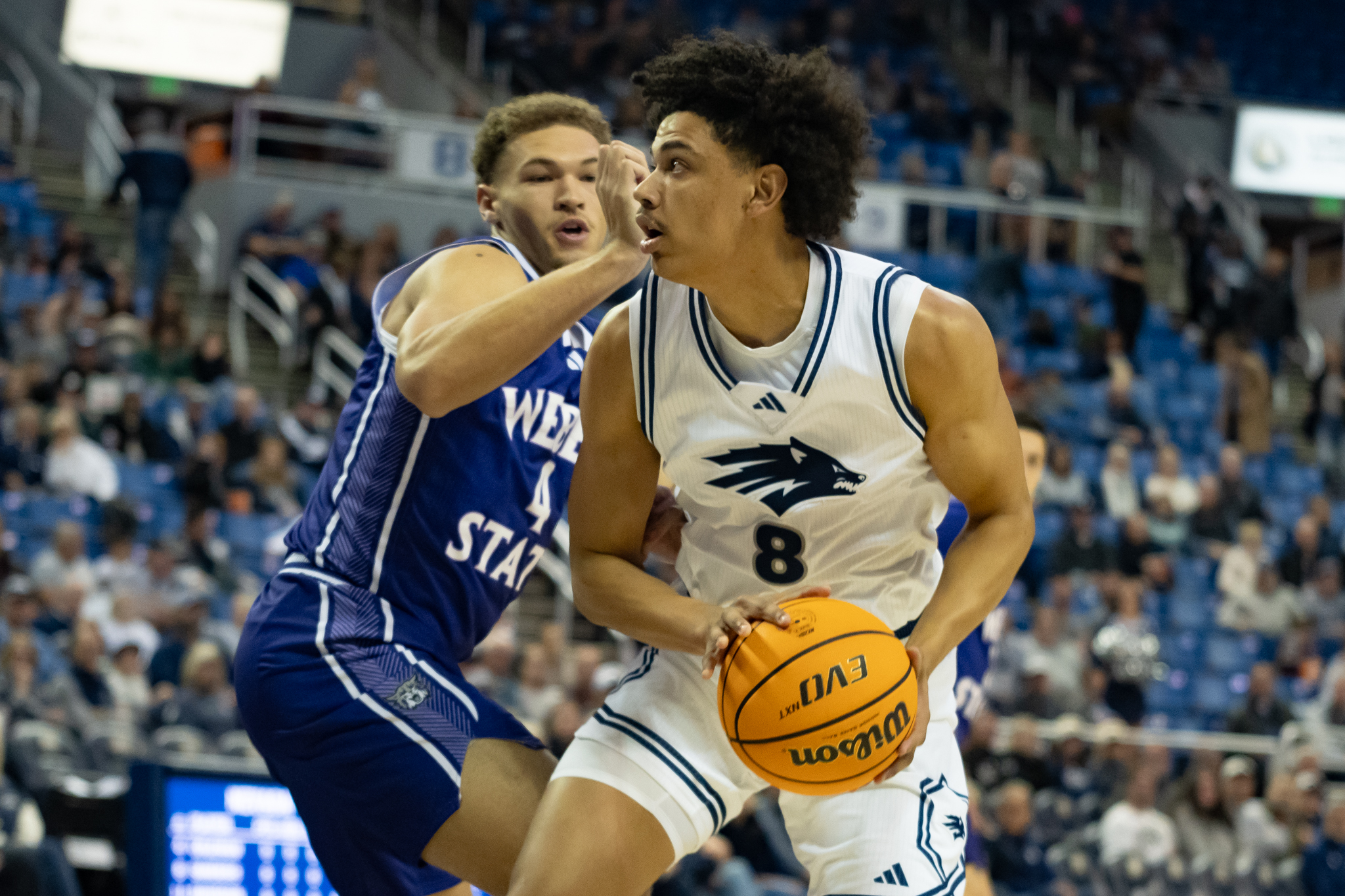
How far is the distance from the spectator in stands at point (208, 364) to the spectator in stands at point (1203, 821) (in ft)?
26.4

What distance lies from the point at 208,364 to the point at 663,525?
9817 millimetres

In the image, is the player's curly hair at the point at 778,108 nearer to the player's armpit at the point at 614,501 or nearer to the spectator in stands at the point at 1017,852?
the player's armpit at the point at 614,501

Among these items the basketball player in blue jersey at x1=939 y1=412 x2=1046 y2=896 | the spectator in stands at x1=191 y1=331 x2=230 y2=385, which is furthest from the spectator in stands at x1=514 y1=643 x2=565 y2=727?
the basketball player in blue jersey at x1=939 y1=412 x2=1046 y2=896

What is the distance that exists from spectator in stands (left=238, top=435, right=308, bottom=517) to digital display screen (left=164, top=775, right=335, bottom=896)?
6.00m

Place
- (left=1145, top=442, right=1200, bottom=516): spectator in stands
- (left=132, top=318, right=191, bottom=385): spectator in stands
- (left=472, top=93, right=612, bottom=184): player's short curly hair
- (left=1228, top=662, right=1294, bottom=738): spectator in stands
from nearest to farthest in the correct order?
(left=472, top=93, right=612, bottom=184): player's short curly hair
(left=1228, top=662, right=1294, bottom=738): spectator in stands
(left=132, top=318, right=191, bottom=385): spectator in stands
(left=1145, top=442, right=1200, bottom=516): spectator in stands

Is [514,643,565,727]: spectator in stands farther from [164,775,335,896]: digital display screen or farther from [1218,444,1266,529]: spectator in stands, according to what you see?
[1218,444,1266,529]: spectator in stands

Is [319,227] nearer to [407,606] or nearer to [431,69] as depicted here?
[431,69]

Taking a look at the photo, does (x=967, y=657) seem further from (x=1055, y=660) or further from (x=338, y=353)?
(x=338, y=353)

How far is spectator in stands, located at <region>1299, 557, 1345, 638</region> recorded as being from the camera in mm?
13812

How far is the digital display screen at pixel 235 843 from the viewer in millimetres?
5457

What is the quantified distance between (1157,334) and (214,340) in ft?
36.1

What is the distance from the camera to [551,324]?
10.7 feet

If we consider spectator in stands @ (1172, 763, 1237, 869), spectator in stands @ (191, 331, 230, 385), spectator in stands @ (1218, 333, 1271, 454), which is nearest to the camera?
spectator in stands @ (1172, 763, 1237, 869)

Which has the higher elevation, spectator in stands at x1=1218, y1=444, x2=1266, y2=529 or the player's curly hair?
the player's curly hair
